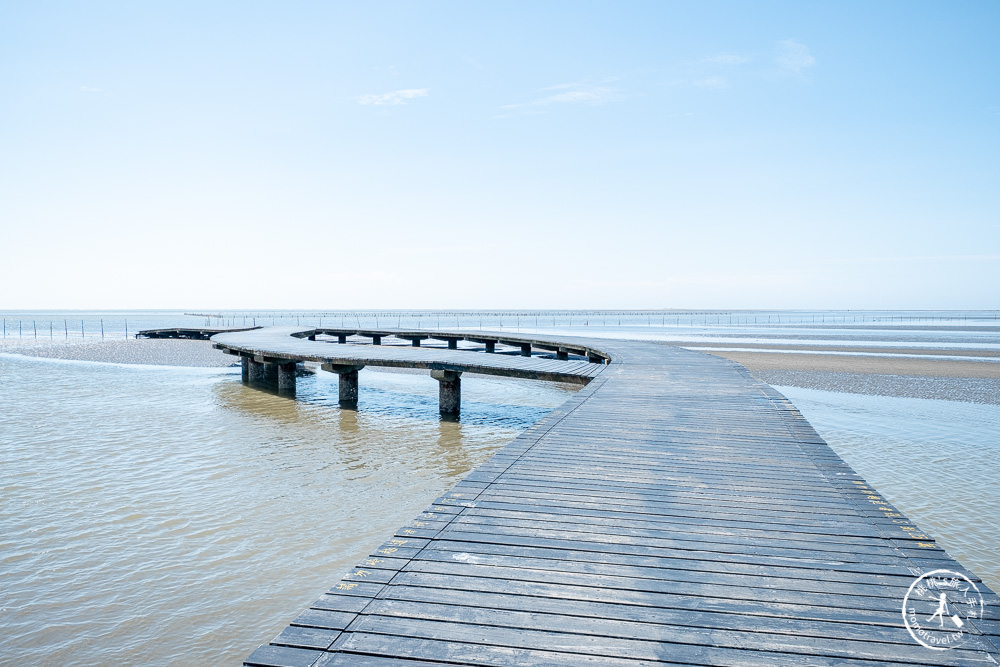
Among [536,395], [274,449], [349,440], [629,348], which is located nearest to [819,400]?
[629,348]

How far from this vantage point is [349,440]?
35.5 feet

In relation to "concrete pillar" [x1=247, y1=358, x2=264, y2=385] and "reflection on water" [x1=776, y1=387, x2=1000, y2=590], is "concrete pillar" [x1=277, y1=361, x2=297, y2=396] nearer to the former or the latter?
"concrete pillar" [x1=247, y1=358, x2=264, y2=385]

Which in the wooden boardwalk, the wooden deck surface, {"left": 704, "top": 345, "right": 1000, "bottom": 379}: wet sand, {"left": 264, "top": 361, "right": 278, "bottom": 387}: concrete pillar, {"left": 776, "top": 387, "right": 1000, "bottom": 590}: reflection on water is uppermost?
the wooden deck surface

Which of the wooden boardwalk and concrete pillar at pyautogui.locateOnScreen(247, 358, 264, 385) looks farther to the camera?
concrete pillar at pyautogui.locateOnScreen(247, 358, 264, 385)

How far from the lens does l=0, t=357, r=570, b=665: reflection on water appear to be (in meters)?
4.47

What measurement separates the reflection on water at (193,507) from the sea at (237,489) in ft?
0.07

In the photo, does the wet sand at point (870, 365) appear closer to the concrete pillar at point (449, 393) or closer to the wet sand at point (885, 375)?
the wet sand at point (885, 375)

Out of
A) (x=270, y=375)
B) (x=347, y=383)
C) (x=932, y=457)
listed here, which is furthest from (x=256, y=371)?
(x=932, y=457)

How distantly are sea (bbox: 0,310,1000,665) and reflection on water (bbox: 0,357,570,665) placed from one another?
0.8 inches

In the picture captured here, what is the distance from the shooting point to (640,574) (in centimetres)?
321

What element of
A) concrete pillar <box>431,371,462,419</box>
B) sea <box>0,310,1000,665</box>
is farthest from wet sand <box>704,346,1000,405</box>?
concrete pillar <box>431,371,462,419</box>

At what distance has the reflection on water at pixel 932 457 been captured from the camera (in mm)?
6223

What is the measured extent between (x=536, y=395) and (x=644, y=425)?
9490 mm

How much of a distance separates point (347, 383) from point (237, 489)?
6921 millimetres
